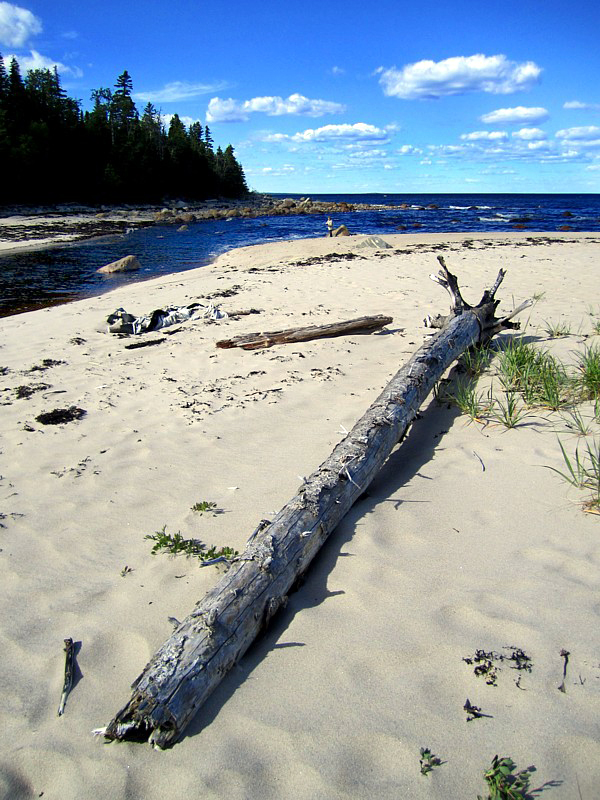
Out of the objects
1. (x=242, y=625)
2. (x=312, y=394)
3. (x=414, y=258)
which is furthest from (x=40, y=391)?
(x=414, y=258)

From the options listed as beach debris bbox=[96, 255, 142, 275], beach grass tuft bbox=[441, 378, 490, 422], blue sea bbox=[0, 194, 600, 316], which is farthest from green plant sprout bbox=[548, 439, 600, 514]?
beach debris bbox=[96, 255, 142, 275]

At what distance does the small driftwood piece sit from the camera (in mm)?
6617

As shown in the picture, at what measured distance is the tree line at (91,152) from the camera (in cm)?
4693

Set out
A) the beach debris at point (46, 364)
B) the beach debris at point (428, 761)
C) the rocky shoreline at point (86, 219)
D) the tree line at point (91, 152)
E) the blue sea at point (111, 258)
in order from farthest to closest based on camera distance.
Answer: the tree line at point (91, 152), the rocky shoreline at point (86, 219), the blue sea at point (111, 258), the beach debris at point (46, 364), the beach debris at point (428, 761)

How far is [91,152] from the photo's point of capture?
56594 mm

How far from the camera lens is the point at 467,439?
3852 millimetres

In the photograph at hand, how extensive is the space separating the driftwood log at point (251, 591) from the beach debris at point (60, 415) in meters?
2.88

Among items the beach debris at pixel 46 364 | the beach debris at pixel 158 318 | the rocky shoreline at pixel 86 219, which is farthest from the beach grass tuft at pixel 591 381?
the rocky shoreline at pixel 86 219

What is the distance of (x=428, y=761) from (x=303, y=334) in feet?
17.9

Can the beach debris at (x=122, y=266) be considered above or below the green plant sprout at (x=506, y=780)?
above

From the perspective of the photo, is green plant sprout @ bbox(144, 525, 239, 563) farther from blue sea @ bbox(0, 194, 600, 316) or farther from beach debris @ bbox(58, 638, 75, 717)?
blue sea @ bbox(0, 194, 600, 316)

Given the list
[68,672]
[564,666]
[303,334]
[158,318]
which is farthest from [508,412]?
[158,318]

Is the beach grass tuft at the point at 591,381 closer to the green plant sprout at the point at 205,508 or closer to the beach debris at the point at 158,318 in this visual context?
the green plant sprout at the point at 205,508

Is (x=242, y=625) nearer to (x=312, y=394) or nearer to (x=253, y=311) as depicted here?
(x=312, y=394)
